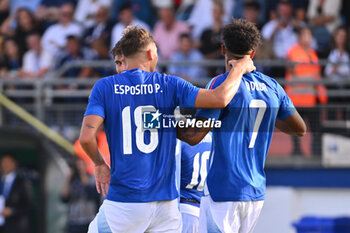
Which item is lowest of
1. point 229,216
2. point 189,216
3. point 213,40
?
point 189,216

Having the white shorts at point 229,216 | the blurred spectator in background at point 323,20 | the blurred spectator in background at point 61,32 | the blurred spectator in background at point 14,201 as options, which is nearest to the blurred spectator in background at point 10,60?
the blurred spectator in background at point 61,32

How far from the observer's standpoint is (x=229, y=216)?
4410 millimetres

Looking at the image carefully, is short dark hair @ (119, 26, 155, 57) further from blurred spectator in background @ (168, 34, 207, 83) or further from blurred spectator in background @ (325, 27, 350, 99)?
blurred spectator in background @ (168, 34, 207, 83)

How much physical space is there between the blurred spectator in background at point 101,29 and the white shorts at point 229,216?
6742 millimetres

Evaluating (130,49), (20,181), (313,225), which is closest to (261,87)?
(130,49)

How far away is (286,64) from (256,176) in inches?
211

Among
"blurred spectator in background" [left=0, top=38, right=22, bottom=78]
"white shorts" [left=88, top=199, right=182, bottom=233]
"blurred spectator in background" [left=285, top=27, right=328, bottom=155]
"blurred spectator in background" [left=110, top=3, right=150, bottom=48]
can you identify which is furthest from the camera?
"blurred spectator in background" [left=0, top=38, right=22, bottom=78]

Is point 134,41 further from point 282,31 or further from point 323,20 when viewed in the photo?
point 323,20

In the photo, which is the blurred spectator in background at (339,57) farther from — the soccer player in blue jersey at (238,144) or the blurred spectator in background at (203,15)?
the soccer player in blue jersey at (238,144)

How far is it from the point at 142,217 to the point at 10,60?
7.99 m

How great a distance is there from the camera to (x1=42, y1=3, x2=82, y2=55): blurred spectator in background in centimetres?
1126

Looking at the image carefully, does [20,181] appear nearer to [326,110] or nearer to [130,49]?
[326,110]

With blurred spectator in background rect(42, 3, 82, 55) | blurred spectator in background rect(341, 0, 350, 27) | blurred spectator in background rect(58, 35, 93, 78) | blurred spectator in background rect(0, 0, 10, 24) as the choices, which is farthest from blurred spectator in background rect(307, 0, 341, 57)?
blurred spectator in background rect(0, 0, 10, 24)

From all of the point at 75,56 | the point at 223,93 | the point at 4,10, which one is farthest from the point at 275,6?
the point at 223,93
